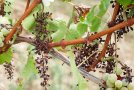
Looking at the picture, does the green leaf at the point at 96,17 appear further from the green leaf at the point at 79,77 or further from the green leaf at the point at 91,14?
the green leaf at the point at 79,77

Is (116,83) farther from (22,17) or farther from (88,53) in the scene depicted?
(22,17)

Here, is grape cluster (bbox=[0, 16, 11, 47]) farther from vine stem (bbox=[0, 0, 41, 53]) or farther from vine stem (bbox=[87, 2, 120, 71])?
vine stem (bbox=[87, 2, 120, 71])

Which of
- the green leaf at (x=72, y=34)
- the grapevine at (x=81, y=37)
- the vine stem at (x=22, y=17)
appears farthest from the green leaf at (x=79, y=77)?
the vine stem at (x=22, y=17)

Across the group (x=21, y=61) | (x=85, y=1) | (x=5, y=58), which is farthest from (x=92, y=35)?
(x=21, y=61)

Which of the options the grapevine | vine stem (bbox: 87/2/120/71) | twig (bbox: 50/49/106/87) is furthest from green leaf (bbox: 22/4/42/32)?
vine stem (bbox: 87/2/120/71)

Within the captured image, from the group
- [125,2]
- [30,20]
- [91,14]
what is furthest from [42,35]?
[125,2]

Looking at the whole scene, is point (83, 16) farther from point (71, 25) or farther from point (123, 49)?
point (123, 49)

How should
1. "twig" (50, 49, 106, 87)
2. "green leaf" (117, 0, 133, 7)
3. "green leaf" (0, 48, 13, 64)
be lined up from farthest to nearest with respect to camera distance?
"green leaf" (0, 48, 13, 64) → "twig" (50, 49, 106, 87) → "green leaf" (117, 0, 133, 7)

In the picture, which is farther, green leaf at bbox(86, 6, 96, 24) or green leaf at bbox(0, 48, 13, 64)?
green leaf at bbox(0, 48, 13, 64)
